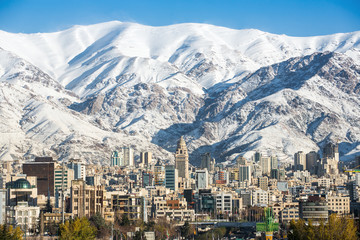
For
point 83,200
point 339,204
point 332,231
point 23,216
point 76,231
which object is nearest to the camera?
point 332,231

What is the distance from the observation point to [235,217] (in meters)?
181

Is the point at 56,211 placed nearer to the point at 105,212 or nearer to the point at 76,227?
the point at 105,212

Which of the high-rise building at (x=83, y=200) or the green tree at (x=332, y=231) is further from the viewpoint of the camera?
the high-rise building at (x=83, y=200)

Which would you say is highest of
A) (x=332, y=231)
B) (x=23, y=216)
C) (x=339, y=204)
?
(x=339, y=204)

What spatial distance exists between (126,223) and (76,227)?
3558 centimetres

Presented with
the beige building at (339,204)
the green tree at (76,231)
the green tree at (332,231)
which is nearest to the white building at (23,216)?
the green tree at (76,231)

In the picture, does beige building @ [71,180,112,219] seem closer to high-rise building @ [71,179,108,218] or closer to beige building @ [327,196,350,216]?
high-rise building @ [71,179,108,218]

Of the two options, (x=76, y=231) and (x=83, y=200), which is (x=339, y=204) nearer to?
(x=83, y=200)

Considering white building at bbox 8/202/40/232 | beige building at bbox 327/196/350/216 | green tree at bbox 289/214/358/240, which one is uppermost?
beige building at bbox 327/196/350/216

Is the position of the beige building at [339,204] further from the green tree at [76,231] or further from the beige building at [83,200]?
the green tree at [76,231]

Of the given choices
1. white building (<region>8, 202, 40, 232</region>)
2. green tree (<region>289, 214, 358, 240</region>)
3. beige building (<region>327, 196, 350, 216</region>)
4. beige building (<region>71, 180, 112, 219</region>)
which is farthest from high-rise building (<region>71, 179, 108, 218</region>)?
beige building (<region>327, 196, 350, 216</region>)

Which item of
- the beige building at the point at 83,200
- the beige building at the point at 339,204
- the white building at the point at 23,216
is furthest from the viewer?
the beige building at the point at 339,204

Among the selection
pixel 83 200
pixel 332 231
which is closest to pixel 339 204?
pixel 83 200

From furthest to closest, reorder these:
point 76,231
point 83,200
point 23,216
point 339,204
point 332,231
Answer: point 339,204, point 83,200, point 23,216, point 76,231, point 332,231
